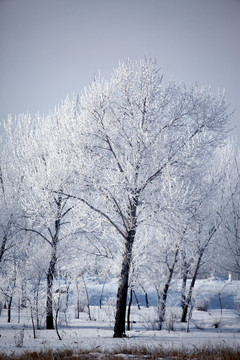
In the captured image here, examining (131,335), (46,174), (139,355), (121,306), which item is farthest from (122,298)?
(46,174)

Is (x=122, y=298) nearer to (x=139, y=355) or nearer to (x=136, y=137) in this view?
(x=139, y=355)

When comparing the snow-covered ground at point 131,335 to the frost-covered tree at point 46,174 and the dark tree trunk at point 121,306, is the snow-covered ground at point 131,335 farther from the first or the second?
the frost-covered tree at point 46,174

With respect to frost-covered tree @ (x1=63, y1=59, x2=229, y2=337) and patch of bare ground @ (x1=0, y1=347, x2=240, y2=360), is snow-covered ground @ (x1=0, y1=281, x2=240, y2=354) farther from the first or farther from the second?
frost-covered tree @ (x1=63, y1=59, x2=229, y2=337)

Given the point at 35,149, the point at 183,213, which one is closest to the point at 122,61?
the point at 183,213

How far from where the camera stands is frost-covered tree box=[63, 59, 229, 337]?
630cm

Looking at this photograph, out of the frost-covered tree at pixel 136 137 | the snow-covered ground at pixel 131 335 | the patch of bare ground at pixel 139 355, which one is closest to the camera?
the patch of bare ground at pixel 139 355

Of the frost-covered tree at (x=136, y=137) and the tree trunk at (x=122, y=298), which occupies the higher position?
the frost-covered tree at (x=136, y=137)

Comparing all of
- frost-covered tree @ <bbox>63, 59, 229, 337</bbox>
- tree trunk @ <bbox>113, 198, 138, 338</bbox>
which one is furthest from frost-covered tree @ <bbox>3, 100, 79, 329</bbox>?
tree trunk @ <bbox>113, 198, 138, 338</bbox>

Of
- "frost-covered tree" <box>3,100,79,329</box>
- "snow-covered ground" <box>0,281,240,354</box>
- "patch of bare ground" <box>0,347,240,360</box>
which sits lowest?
"snow-covered ground" <box>0,281,240,354</box>

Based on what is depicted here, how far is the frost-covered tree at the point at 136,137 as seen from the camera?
6297 millimetres

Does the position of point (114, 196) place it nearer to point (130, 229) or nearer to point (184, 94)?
point (130, 229)

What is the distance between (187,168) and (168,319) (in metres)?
7.47

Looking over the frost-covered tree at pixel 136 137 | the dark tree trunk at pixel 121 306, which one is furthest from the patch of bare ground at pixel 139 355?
the frost-covered tree at pixel 136 137

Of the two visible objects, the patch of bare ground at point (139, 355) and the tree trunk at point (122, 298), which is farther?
the tree trunk at point (122, 298)
